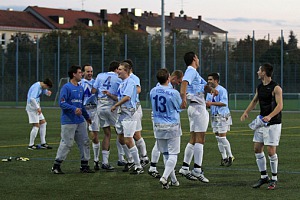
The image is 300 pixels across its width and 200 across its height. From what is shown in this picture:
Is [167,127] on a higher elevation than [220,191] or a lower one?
higher

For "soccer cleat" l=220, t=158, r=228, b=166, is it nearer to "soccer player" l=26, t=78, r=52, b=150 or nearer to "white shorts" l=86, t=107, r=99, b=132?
"white shorts" l=86, t=107, r=99, b=132

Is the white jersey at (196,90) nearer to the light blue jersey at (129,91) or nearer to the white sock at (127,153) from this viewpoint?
the light blue jersey at (129,91)

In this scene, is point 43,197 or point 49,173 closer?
point 43,197

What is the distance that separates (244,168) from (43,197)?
538 cm

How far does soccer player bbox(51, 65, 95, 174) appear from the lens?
52.1ft

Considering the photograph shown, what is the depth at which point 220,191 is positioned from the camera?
13.1m

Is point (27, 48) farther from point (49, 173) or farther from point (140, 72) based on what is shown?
point (49, 173)

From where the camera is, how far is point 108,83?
1650 centimetres

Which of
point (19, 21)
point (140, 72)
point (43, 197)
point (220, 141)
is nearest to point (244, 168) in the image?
point (220, 141)

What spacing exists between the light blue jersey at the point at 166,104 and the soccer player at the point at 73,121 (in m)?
2.48

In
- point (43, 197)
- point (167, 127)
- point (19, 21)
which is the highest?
point (19, 21)

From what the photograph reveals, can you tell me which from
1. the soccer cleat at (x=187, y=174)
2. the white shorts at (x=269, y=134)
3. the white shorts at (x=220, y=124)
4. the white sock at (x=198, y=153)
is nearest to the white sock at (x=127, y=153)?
the soccer cleat at (x=187, y=174)

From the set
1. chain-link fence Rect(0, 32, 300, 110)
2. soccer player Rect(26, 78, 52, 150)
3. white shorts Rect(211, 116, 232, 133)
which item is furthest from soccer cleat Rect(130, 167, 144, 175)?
chain-link fence Rect(0, 32, 300, 110)

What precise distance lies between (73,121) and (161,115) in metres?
2.81
